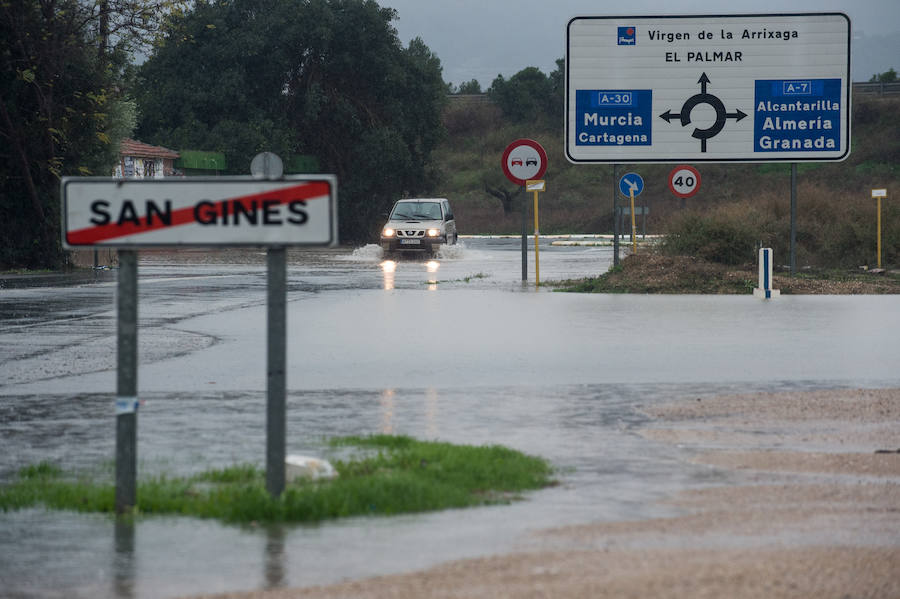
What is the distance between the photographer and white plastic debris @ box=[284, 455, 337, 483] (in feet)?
25.6

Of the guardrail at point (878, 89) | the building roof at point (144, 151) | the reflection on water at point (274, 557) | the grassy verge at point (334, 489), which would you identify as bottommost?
the reflection on water at point (274, 557)

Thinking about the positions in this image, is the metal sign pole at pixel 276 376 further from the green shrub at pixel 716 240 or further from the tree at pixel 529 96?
the tree at pixel 529 96

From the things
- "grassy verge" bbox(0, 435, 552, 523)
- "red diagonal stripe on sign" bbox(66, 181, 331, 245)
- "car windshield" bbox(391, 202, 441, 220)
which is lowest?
"grassy verge" bbox(0, 435, 552, 523)

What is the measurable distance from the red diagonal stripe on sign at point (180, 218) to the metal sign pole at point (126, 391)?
0.40 feet

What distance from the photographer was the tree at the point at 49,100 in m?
34.9

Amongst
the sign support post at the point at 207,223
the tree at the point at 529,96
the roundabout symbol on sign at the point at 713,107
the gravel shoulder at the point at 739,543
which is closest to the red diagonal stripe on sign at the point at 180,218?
the sign support post at the point at 207,223

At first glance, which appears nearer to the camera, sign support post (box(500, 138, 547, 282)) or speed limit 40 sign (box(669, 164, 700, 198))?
sign support post (box(500, 138, 547, 282))

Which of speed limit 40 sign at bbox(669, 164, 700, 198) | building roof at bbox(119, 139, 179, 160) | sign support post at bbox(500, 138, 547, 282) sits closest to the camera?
sign support post at bbox(500, 138, 547, 282)

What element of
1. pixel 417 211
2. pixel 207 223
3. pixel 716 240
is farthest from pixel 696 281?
pixel 207 223

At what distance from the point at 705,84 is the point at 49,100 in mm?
15954

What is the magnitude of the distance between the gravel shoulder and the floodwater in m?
0.21

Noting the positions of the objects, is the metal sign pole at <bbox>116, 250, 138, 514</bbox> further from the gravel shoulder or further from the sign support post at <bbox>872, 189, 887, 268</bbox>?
the sign support post at <bbox>872, 189, 887, 268</bbox>

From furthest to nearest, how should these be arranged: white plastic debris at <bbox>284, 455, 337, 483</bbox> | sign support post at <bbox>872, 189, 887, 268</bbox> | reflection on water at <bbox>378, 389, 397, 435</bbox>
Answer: sign support post at <bbox>872, 189, 887, 268</bbox> → reflection on water at <bbox>378, 389, 397, 435</bbox> → white plastic debris at <bbox>284, 455, 337, 483</bbox>

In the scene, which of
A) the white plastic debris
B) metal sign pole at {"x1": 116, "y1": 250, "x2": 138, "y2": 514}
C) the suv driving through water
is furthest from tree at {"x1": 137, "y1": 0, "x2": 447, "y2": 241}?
metal sign pole at {"x1": 116, "y1": 250, "x2": 138, "y2": 514}
